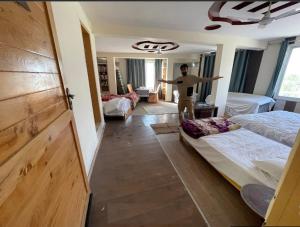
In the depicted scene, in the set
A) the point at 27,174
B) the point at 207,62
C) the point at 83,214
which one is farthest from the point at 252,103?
the point at 27,174

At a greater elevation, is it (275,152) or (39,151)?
(39,151)

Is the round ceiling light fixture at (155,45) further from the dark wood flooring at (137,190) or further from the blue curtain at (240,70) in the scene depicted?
the dark wood flooring at (137,190)

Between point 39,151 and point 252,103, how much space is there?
13.8 feet

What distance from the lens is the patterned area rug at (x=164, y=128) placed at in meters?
3.24

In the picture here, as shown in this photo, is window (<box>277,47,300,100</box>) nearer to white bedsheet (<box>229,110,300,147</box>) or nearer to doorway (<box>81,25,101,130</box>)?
white bedsheet (<box>229,110,300,147</box>)

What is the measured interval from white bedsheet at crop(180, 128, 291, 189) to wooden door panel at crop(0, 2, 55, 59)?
74.2 inches

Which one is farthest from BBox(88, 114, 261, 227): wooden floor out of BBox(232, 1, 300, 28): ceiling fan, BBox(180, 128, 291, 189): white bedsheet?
BBox(232, 1, 300, 28): ceiling fan

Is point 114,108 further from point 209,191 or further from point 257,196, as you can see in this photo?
point 257,196

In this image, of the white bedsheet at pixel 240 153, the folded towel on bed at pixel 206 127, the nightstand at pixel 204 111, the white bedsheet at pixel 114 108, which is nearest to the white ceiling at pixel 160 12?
the white bedsheet at pixel 240 153

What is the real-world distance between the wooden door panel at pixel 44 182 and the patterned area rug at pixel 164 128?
7.31 feet

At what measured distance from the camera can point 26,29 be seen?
2.32ft

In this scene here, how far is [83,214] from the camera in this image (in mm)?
1196

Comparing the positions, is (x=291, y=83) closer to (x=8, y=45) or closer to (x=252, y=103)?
(x=252, y=103)

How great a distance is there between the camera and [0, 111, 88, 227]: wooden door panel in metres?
0.52
